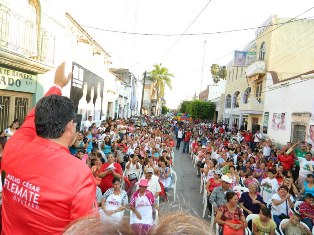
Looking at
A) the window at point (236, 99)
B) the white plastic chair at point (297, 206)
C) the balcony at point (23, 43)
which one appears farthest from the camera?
the window at point (236, 99)

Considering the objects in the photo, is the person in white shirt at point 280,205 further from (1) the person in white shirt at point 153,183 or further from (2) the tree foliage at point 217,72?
(2) the tree foliage at point 217,72

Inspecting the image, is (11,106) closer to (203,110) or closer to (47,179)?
(47,179)

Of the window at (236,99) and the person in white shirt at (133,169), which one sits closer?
the person in white shirt at (133,169)

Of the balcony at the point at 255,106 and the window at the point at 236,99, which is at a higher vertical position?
the window at the point at 236,99

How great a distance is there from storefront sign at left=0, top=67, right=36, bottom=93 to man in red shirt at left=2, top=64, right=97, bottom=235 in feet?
25.0

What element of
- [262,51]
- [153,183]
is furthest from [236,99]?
[153,183]

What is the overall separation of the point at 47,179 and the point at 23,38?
8.77 meters

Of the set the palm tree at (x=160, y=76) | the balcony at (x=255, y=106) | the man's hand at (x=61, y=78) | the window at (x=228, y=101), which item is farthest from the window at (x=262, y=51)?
the palm tree at (x=160, y=76)

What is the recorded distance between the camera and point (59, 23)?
11195 mm

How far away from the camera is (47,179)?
4.31 feet

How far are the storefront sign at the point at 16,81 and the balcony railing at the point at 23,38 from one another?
2.03 feet

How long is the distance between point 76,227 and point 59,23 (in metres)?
11.6

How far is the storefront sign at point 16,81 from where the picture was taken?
8250mm

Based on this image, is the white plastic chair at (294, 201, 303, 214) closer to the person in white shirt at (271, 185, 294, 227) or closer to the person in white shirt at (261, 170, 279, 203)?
the person in white shirt at (271, 185, 294, 227)
